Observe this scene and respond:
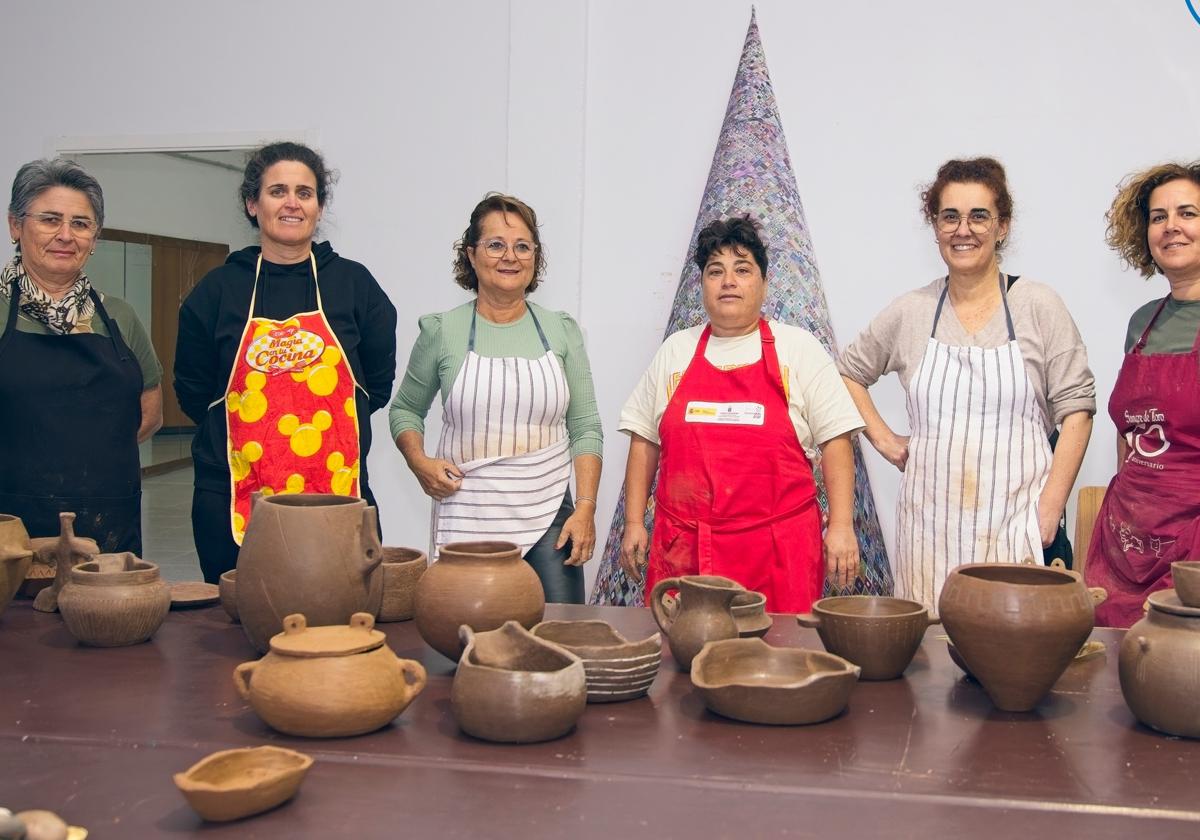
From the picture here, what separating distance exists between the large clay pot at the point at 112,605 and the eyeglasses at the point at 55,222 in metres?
1.06

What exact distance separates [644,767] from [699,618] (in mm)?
400

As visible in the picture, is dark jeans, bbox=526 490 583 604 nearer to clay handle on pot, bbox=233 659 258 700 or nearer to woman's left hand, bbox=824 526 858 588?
woman's left hand, bbox=824 526 858 588

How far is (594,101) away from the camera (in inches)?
168

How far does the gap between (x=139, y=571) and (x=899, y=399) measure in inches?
110

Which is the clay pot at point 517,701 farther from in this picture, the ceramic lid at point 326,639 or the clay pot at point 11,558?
the clay pot at point 11,558

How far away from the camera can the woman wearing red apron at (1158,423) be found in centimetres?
248

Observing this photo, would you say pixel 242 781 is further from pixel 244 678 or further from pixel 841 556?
pixel 841 556

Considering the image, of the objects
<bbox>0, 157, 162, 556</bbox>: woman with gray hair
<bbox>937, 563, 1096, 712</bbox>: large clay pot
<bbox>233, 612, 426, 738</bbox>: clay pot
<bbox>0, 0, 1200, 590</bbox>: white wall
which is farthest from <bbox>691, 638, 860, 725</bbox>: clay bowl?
<bbox>0, 0, 1200, 590</bbox>: white wall

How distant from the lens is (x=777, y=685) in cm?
153

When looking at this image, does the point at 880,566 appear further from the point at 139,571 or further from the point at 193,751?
the point at 193,751

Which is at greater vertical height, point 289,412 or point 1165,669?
point 289,412

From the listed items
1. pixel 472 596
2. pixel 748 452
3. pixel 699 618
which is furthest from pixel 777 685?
pixel 748 452

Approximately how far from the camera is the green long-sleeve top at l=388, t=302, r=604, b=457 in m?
2.82

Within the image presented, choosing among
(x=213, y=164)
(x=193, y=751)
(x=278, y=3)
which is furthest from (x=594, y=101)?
(x=213, y=164)
